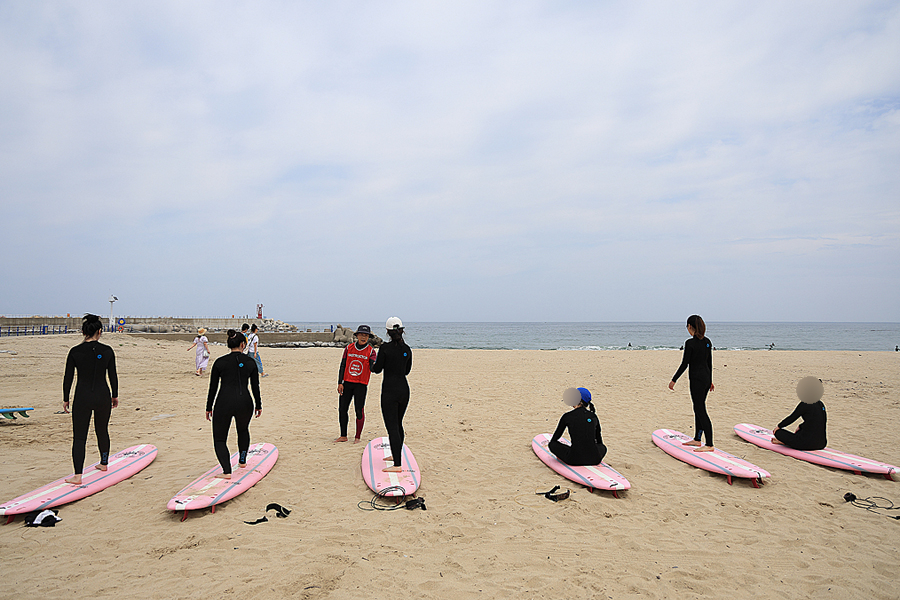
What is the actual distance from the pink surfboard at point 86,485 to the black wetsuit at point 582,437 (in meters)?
5.41

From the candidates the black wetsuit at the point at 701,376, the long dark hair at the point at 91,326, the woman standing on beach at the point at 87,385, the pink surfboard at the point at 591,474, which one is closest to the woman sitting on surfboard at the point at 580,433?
the pink surfboard at the point at 591,474

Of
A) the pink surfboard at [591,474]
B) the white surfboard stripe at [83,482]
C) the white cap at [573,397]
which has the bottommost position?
the pink surfboard at [591,474]

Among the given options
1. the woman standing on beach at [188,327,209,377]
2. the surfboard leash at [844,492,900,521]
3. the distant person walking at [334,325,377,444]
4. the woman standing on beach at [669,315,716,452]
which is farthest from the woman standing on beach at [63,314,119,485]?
the woman standing on beach at [188,327,209,377]

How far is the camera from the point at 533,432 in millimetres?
7957

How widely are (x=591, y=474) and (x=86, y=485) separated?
19.2 ft

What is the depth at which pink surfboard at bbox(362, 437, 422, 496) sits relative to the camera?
5172mm

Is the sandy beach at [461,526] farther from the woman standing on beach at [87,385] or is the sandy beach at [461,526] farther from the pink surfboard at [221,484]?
the woman standing on beach at [87,385]

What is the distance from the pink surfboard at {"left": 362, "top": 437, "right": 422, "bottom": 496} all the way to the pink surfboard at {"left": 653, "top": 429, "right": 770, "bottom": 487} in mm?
3687

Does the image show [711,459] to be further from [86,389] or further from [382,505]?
[86,389]

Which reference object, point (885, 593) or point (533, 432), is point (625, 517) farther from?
point (533, 432)

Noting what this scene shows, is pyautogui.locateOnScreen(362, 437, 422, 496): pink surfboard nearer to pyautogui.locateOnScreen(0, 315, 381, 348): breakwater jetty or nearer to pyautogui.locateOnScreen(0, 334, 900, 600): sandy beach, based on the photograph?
pyautogui.locateOnScreen(0, 334, 900, 600): sandy beach

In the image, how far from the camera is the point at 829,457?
624 cm

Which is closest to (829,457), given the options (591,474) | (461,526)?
(591,474)

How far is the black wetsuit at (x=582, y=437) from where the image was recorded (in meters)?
5.83
